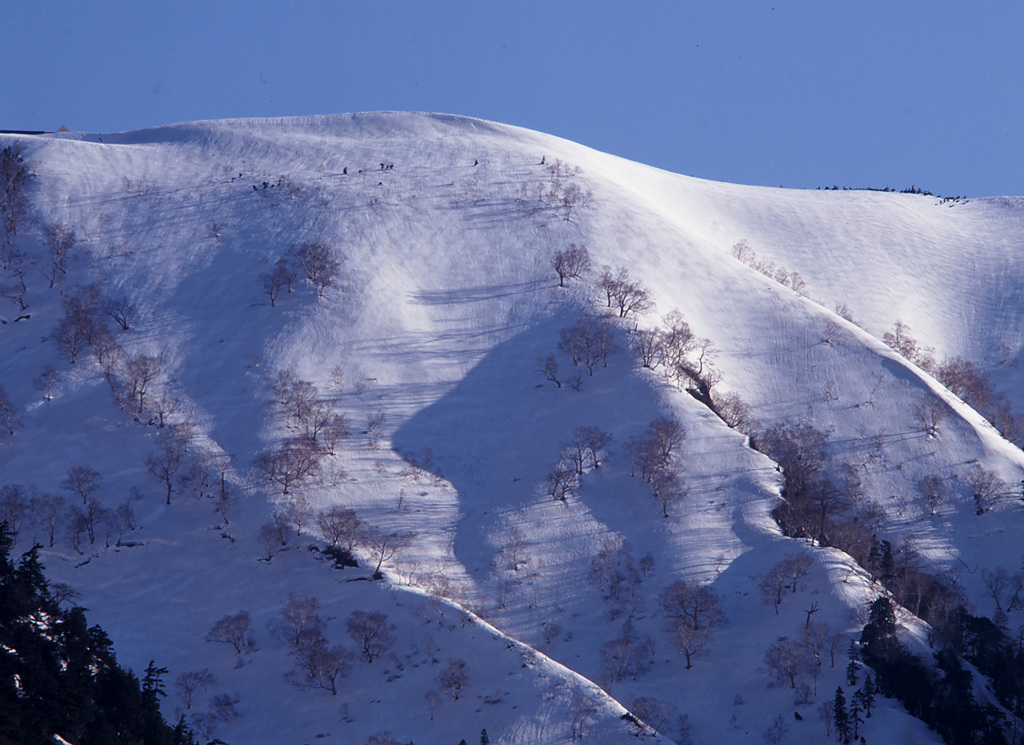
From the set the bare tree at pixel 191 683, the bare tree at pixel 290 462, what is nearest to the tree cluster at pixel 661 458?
the bare tree at pixel 290 462

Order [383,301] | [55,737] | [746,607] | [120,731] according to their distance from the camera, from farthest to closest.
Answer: [383,301] < [746,607] < [120,731] < [55,737]

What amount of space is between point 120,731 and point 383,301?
229 ft

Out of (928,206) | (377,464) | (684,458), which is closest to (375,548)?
(377,464)

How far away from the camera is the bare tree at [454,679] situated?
6750cm

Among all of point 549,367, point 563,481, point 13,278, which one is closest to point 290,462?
point 563,481

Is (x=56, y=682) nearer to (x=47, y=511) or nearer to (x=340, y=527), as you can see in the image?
(x=340, y=527)

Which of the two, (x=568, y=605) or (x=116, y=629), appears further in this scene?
(x=568, y=605)

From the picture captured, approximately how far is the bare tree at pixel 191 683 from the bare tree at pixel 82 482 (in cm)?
2060

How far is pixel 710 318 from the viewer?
11381cm

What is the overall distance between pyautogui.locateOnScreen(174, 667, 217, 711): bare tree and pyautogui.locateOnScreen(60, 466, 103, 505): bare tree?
811 inches

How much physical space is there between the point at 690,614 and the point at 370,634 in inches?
979

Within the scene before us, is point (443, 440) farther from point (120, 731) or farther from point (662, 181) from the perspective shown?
point (662, 181)

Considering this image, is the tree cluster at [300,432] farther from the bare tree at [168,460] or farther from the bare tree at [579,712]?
the bare tree at [579,712]

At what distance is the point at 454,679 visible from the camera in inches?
2667
